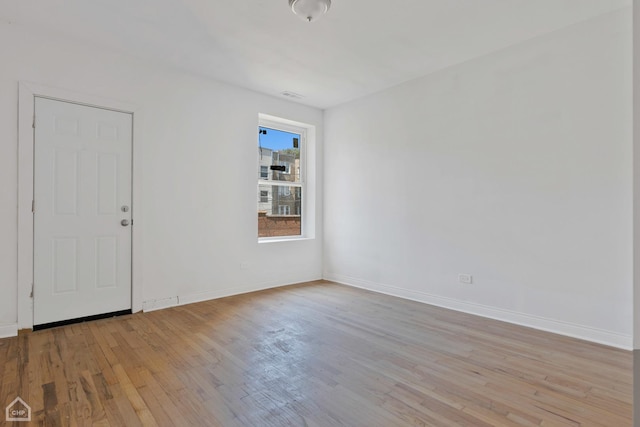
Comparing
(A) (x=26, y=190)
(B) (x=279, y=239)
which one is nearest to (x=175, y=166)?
(A) (x=26, y=190)

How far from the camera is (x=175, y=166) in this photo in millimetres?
3914

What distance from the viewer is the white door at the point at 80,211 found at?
3.11m

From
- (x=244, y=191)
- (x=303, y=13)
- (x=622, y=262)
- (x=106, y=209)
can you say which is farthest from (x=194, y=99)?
(x=622, y=262)

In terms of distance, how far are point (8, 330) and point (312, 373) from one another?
9.00 ft

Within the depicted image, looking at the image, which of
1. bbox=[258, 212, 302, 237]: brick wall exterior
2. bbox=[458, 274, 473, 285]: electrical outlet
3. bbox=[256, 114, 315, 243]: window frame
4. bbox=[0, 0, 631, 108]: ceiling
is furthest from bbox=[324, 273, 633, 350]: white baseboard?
bbox=[0, 0, 631, 108]: ceiling

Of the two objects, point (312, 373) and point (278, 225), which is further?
point (278, 225)

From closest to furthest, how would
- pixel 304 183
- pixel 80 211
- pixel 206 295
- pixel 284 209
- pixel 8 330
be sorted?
pixel 8 330, pixel 80 211, pixel 206 295, pixel 284 209, pixel 304 183

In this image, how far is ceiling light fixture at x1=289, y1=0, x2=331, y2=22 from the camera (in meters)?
2.53

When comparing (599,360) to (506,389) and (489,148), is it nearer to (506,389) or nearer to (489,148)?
(506,389)

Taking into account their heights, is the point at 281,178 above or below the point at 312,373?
above

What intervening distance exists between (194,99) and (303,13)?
6.58 ft

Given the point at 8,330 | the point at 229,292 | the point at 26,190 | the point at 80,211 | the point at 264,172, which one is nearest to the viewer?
the point at 8,330

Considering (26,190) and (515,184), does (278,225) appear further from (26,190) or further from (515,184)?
(515,184)

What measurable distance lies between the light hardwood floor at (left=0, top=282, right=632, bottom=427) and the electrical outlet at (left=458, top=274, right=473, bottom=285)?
390 mm
